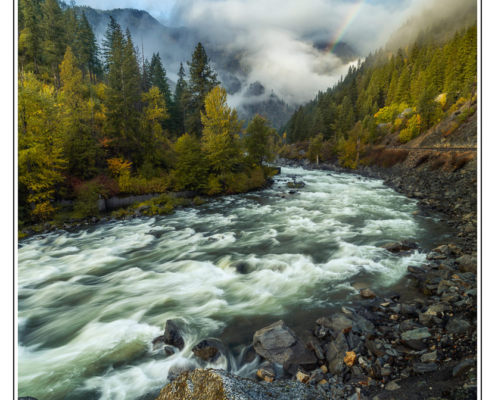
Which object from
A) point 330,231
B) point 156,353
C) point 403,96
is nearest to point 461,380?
point 156,353

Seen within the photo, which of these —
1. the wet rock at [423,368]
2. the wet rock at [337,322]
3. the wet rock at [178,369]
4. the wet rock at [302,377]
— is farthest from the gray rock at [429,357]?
the wet rock at [178,369]

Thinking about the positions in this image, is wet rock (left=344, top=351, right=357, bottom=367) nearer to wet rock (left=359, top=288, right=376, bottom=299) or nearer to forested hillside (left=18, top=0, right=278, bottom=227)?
wet rock (left=359, top=288, right=376, bottom=299)

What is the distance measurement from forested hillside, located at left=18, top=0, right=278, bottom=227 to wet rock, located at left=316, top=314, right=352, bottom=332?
74.9ft

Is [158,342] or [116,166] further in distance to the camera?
[116,166]

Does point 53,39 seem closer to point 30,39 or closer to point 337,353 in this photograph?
point 30,39

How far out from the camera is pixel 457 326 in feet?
22.2

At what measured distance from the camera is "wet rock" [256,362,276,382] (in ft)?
20.3

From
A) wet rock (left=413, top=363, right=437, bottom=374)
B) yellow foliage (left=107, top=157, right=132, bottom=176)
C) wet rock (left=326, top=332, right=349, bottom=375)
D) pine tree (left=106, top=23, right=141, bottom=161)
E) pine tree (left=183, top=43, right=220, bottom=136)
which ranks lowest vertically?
wet rock (left=326, top=332, right=349, bottom=375)

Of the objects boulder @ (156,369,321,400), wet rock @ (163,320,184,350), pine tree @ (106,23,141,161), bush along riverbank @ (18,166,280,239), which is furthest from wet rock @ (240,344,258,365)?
pine tree @ (106,23,141,161)

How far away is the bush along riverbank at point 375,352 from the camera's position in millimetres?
3999

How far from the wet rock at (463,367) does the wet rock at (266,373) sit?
4.00 m

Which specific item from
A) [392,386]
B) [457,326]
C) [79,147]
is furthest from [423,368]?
[79,147]

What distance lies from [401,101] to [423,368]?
108m
